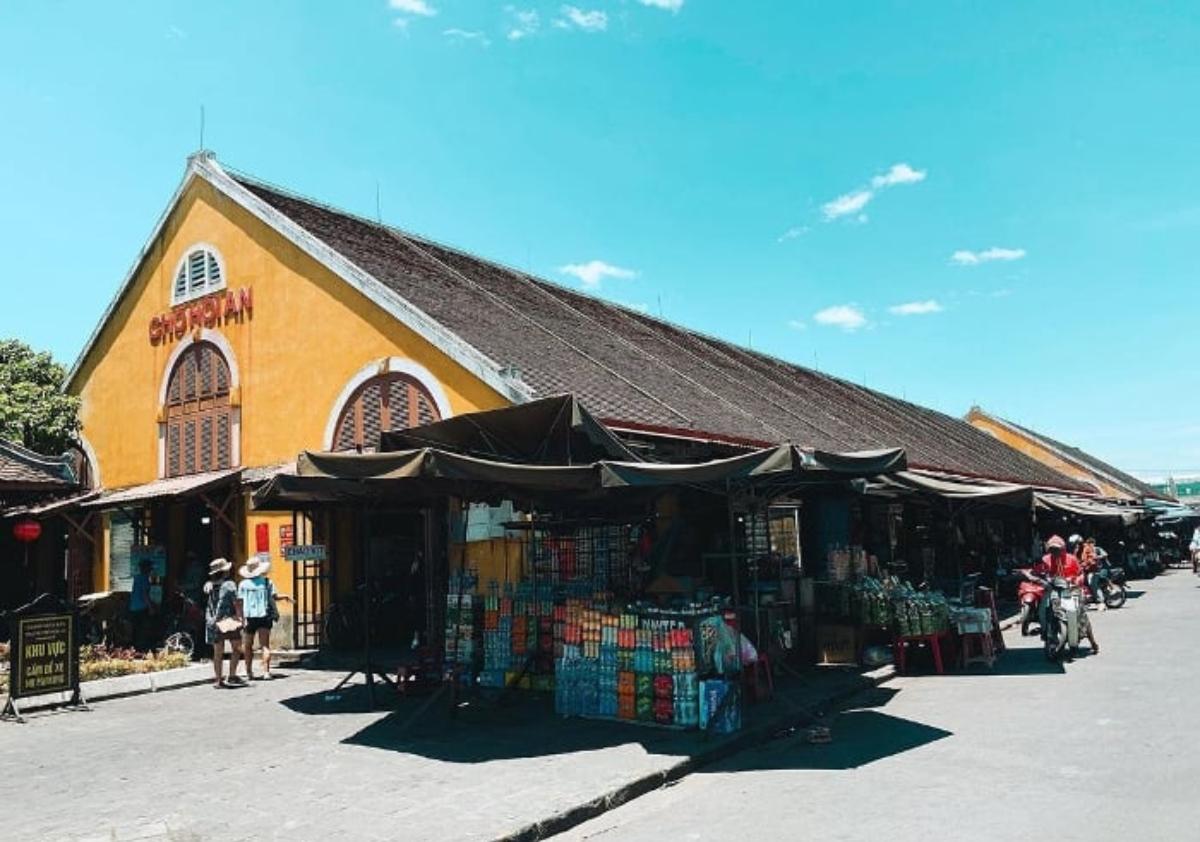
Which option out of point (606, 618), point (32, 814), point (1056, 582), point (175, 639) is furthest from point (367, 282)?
point (1056, 582)

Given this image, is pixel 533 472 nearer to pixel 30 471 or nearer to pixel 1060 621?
pixel 30 471

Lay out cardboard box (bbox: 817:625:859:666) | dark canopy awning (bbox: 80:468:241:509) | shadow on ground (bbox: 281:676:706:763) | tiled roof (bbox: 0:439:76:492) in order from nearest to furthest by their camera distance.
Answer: shadow on ground (bbox: 281:676:706:763) < tiled roof (bbox: 0:439:76:492) < cardboard box (bbox: 817:625:859:666) < dark canopy awning (bbox: 80:468:241:509)

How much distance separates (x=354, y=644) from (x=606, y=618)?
7.16 metres

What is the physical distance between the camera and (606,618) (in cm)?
941

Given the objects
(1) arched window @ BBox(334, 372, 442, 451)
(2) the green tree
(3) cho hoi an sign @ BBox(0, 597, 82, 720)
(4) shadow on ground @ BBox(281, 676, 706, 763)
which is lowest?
(4) shadow on ground @ BBox(281, 676, 706, 763)

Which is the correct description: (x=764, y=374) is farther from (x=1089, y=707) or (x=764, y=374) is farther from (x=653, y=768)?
(x=653, y=768)

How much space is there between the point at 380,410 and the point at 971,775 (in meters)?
10.2

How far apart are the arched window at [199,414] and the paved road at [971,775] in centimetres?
1223

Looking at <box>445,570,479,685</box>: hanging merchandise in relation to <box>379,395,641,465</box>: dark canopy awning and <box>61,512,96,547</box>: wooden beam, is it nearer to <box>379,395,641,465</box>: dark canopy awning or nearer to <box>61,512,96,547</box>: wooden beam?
<box>379,395,641,465</box>: dark canopy awning

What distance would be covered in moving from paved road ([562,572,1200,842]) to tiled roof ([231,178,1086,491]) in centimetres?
564

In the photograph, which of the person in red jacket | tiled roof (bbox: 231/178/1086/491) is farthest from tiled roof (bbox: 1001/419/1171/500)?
the person in red jacket

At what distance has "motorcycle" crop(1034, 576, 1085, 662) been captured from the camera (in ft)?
41.9

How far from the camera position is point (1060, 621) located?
12.8m

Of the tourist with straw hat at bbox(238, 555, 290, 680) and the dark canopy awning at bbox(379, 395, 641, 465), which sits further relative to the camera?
the tourist with straw hat at bbox(238, 555, 290, 680)
